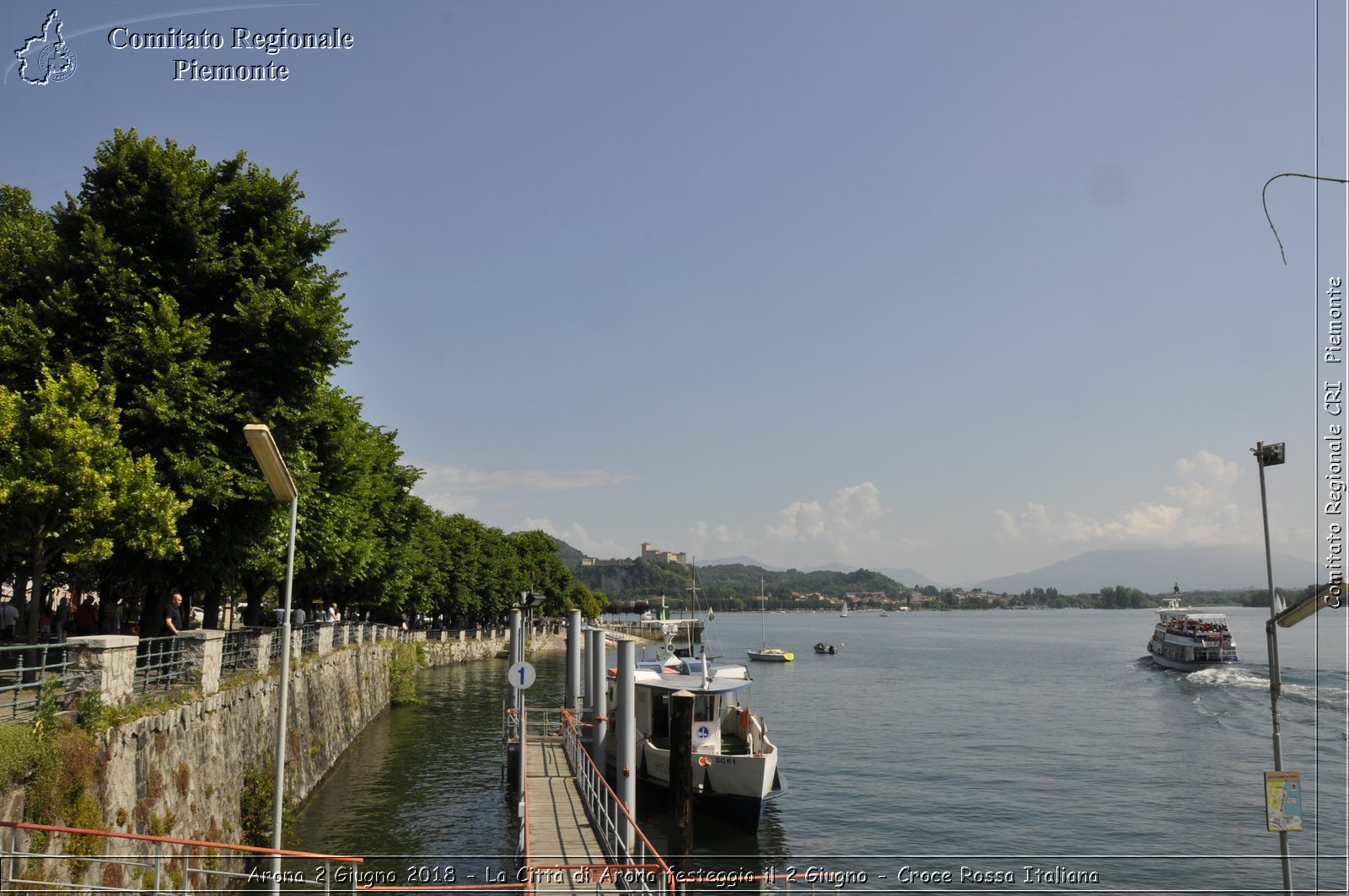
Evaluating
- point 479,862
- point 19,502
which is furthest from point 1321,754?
point 19,502

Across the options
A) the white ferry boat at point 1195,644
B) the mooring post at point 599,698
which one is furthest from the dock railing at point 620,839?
the white ferry boat at point 1195,644

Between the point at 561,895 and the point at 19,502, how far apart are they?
12926 mm

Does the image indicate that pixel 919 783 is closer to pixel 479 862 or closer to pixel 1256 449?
pixel 479 862

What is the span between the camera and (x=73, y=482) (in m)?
17.3

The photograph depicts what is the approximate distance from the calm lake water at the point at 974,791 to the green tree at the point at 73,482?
9970 mm

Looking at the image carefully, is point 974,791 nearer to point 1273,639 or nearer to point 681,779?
point 681,779

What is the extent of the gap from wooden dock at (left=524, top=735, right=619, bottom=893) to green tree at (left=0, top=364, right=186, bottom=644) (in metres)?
10.4

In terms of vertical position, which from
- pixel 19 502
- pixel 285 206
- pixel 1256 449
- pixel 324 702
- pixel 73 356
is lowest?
pixel 324 702

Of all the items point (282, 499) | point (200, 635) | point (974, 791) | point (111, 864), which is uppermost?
point (282, 499)

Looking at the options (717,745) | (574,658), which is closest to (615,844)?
(717,745)

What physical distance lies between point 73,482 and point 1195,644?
85674 millimetres

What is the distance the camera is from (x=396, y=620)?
84.6 m

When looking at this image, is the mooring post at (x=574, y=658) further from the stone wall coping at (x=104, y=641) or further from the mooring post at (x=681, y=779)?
the stone wall coping at (x=104, y=641)

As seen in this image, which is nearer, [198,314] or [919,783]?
[198,314]
